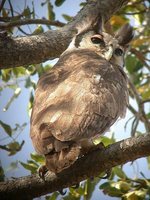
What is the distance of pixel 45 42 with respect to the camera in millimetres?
3439

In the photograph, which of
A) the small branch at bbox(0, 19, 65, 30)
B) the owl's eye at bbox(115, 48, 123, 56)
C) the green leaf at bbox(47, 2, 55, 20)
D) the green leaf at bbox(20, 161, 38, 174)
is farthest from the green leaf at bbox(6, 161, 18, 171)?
the green leaf at bbox(47, 2, 55, 20)

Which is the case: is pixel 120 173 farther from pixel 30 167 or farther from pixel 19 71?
pixel 19 71

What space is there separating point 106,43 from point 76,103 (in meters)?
1.41

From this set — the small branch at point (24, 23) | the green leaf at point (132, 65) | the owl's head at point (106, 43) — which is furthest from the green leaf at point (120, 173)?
the green leaf at point (132, 65)

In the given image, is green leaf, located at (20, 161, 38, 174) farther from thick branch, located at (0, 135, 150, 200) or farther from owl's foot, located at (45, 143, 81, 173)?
owl's foot, located at (45, 143, 81, 173)

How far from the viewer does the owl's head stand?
4133mm

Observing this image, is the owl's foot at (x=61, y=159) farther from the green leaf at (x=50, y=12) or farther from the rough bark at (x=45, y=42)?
the green leaf at (x=50, y=12)

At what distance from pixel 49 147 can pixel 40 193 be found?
35cm

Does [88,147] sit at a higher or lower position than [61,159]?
lower

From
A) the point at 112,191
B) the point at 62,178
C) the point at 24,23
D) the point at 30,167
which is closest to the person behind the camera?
the point at 62,178

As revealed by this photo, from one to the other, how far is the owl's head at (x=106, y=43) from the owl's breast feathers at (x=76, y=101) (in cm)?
34

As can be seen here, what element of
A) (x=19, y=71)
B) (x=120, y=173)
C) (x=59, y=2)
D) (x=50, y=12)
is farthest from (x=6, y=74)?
(x=120, y=173)

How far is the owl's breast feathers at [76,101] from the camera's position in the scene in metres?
2.70

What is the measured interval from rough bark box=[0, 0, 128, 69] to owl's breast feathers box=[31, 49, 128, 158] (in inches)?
6.8
